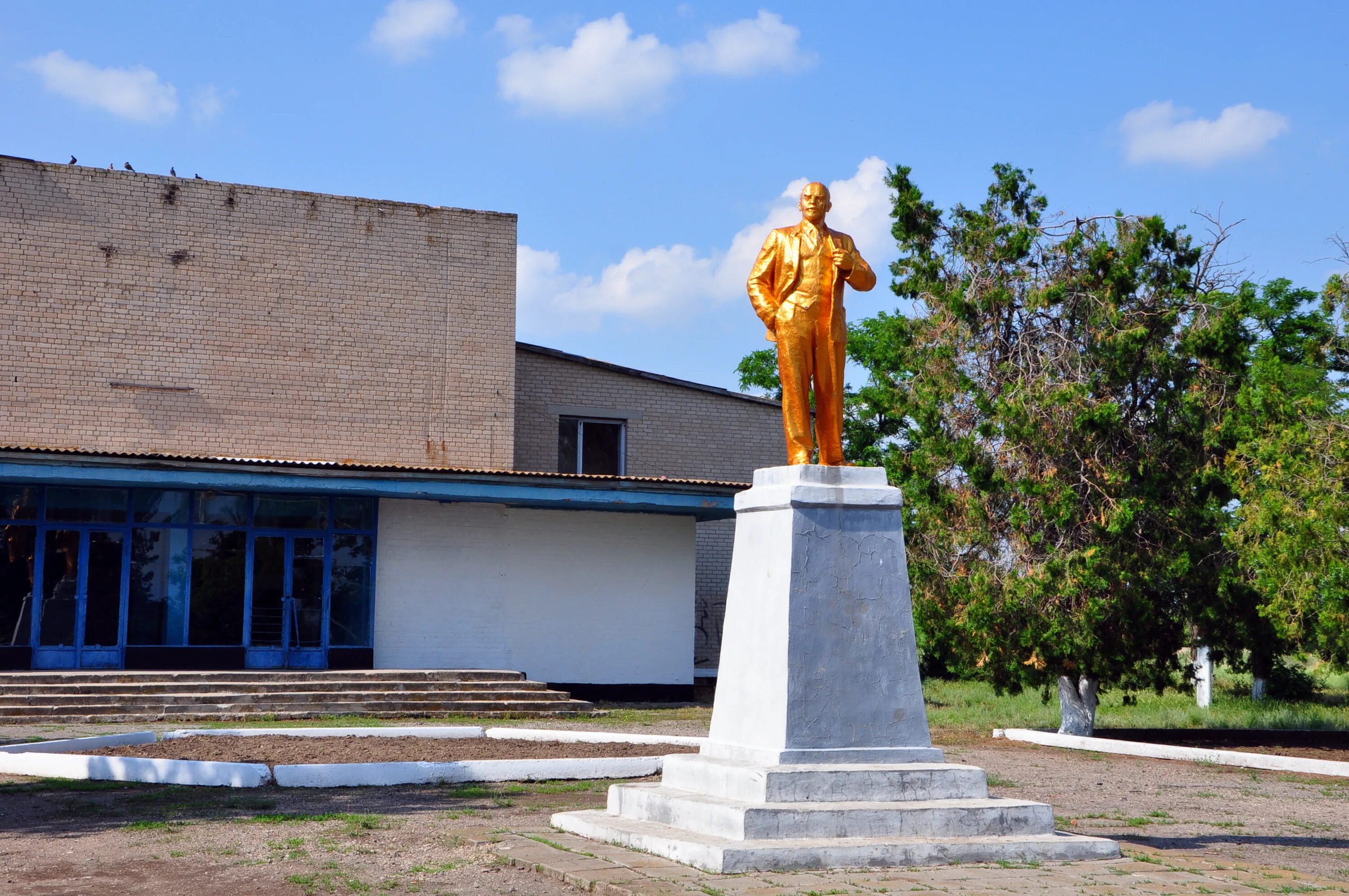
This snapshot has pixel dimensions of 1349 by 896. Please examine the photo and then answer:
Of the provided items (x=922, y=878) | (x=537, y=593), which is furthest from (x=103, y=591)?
(x=922, y=878)

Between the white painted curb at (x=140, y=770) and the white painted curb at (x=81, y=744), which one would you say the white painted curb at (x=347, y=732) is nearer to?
the white painted curb at (x=81, y=744)

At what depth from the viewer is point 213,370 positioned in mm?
20484

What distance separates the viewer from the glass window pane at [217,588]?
17844mm

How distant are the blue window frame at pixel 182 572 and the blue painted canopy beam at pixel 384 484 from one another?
38cm

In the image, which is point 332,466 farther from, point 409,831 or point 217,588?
point 409,831

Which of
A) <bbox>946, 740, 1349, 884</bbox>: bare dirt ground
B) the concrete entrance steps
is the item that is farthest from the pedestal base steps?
the concrete entrance steps

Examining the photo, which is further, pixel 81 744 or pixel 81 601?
pixel 81 601

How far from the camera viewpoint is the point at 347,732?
13.0 metres

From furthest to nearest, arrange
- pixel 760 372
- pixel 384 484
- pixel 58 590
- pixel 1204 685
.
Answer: pixel 760 372 → pixel 1204 685 → pixel 384 484 → pixel 58 590

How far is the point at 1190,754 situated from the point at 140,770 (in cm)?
1001

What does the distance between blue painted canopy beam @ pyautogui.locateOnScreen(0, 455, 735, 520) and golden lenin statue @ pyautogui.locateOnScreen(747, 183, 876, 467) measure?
8.40 metres

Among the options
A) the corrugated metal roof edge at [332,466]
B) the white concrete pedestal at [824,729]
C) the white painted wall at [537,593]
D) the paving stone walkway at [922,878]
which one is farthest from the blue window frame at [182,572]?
the paving stone walkway at [922,878]

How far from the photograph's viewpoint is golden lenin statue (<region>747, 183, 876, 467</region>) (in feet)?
26.2

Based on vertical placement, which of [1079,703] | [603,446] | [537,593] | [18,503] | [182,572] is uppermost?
[603,446]
